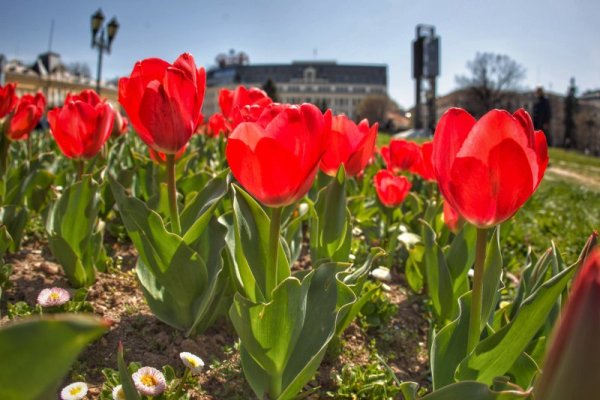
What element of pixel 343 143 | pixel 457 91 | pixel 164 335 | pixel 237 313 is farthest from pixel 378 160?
pixel 457 91

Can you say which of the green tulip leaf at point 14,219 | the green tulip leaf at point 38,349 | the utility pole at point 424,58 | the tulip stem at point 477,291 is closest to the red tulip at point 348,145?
the tulip stem at point 477,291

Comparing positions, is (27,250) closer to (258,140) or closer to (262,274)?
(262,274)

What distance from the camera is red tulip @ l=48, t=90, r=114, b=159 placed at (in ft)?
5.25

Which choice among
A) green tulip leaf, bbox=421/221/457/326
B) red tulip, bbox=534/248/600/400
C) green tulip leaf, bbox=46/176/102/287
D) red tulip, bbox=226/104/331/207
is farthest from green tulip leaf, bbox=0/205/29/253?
red tulip, bbox=534/248/600/400

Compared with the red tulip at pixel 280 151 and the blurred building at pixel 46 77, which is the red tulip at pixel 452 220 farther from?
the blurred building at pixel 46 77

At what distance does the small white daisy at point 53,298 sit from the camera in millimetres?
1255

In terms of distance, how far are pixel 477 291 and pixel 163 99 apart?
2.49 feet

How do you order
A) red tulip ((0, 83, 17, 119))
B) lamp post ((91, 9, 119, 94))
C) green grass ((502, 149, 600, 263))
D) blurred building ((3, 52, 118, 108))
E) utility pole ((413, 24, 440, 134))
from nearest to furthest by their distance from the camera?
red tulip ((0, 83, 17, 119))
green grass ((502, 149, 600, 263))
lamp post ((91, 9, 119, 94))
utility pole ((413, 24, 440, 134))
blurred building ((3, 52, 118, 108))

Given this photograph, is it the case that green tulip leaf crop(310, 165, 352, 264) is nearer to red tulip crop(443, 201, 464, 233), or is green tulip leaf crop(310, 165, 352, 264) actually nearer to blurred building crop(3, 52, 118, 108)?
red tulip crop(443, 201, 464, 233)

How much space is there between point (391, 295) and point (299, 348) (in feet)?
3.25

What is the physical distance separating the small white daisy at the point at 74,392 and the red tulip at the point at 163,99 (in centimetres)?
53

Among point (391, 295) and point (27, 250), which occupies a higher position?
point (27, 250)

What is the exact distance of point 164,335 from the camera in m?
1.34

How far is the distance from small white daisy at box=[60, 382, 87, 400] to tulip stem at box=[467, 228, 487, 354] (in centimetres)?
77
